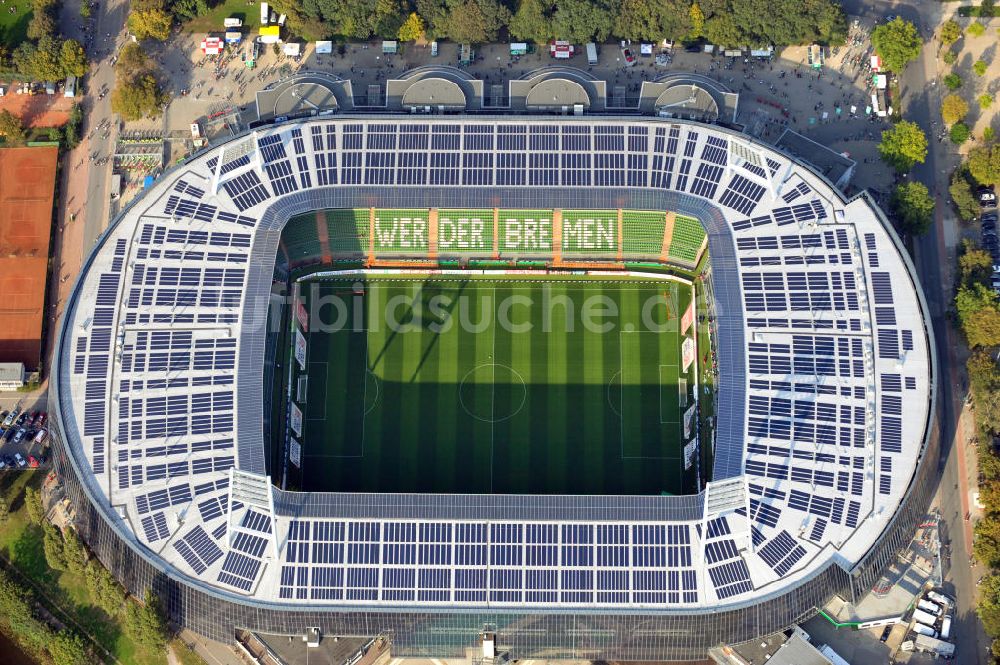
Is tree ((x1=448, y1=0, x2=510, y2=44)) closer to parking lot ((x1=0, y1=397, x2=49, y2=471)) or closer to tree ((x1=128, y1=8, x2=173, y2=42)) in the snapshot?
tree ((x1=128, y1=8, x2=173, y2=42))

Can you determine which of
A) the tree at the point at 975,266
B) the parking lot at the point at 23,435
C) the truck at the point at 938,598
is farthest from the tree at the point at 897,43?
the parking lot at the point at 23,435

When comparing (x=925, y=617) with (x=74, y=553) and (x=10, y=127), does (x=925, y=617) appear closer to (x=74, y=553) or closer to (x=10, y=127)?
(x=74, y=553)

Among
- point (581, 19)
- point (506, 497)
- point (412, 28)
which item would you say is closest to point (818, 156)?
point (581, 19)

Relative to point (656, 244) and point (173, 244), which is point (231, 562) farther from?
point (656, 244)

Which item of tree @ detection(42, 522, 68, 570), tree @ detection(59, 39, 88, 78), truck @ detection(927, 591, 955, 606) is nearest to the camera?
truck @ detection(927, 591, 955, 606)

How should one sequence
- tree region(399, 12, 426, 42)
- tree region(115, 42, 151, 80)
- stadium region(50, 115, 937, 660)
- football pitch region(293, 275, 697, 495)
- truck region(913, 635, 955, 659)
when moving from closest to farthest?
stadium region(50, 115, 937, 660) < truck region(913, 635, 955, 659) < football pitch region(293, 275, 697, 495) < tree region(115, 42, 151, 80) < tree region(399, 12, 426, 42)

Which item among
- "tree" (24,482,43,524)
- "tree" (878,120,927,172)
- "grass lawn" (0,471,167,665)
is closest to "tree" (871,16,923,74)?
"tree" (878,120,927,172)
